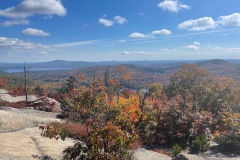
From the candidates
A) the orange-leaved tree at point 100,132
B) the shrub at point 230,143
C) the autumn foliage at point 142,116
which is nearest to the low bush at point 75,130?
the autumn foliage at point 142,116

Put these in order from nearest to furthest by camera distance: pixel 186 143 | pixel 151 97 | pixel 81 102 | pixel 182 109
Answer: pixel 81 102 < pixel 186 143 < pixel 182 109 < pixel 151 97

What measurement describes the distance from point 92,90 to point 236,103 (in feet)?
110

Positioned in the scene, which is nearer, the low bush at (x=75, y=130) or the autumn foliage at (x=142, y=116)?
the autumn foliage at (x=142, y=116)

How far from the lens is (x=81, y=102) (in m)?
15.2

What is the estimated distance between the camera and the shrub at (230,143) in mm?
25256

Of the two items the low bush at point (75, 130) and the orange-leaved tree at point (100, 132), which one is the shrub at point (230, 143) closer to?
the low bush at point (75, 130)

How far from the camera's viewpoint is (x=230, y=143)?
25.4 meters

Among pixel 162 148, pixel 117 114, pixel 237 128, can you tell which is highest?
pixel 117 114

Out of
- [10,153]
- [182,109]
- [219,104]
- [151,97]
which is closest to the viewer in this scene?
[10,153]

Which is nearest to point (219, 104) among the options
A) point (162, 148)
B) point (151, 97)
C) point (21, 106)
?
point (151, 97)

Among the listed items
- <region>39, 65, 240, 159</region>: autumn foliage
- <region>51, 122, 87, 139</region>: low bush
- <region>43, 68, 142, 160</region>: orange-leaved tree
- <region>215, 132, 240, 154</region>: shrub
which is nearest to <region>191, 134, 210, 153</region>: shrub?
<region>39, 65, 240, 159</region>: autumn foliage

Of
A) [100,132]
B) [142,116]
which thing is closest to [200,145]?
[142,116]

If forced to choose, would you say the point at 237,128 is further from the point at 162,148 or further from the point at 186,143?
the point at 162,148

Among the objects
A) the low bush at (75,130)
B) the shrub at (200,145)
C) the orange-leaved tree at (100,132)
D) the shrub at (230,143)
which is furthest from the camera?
the shrub at (200,145)
